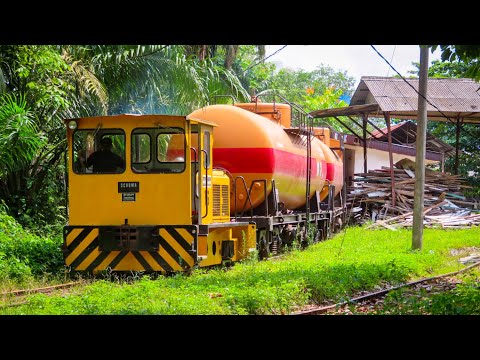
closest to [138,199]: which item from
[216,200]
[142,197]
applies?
[142,197]

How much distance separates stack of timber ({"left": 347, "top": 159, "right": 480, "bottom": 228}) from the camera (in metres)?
30.4

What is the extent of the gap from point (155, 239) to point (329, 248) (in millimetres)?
7600

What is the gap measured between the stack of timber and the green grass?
10.3 m

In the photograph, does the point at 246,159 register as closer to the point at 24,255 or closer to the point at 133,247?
the point at 133,247

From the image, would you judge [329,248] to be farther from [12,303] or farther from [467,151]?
[467,151]

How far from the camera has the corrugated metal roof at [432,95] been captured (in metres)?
29.8

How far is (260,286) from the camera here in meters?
12.2

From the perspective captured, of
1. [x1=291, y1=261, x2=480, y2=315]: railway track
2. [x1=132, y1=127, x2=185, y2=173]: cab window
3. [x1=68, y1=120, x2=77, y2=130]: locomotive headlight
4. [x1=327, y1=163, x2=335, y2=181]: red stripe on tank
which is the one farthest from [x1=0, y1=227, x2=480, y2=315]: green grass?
[x1=327, y1=163, x2=335, y2=181]: red stripe on tank

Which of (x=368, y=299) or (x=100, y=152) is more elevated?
(x=100, y=152)

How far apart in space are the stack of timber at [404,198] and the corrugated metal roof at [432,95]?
2746mm

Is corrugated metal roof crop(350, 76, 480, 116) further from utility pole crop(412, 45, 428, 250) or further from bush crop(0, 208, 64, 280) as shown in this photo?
bush crop(0, 208, 64, 280)

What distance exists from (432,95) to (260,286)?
67.0 ft
